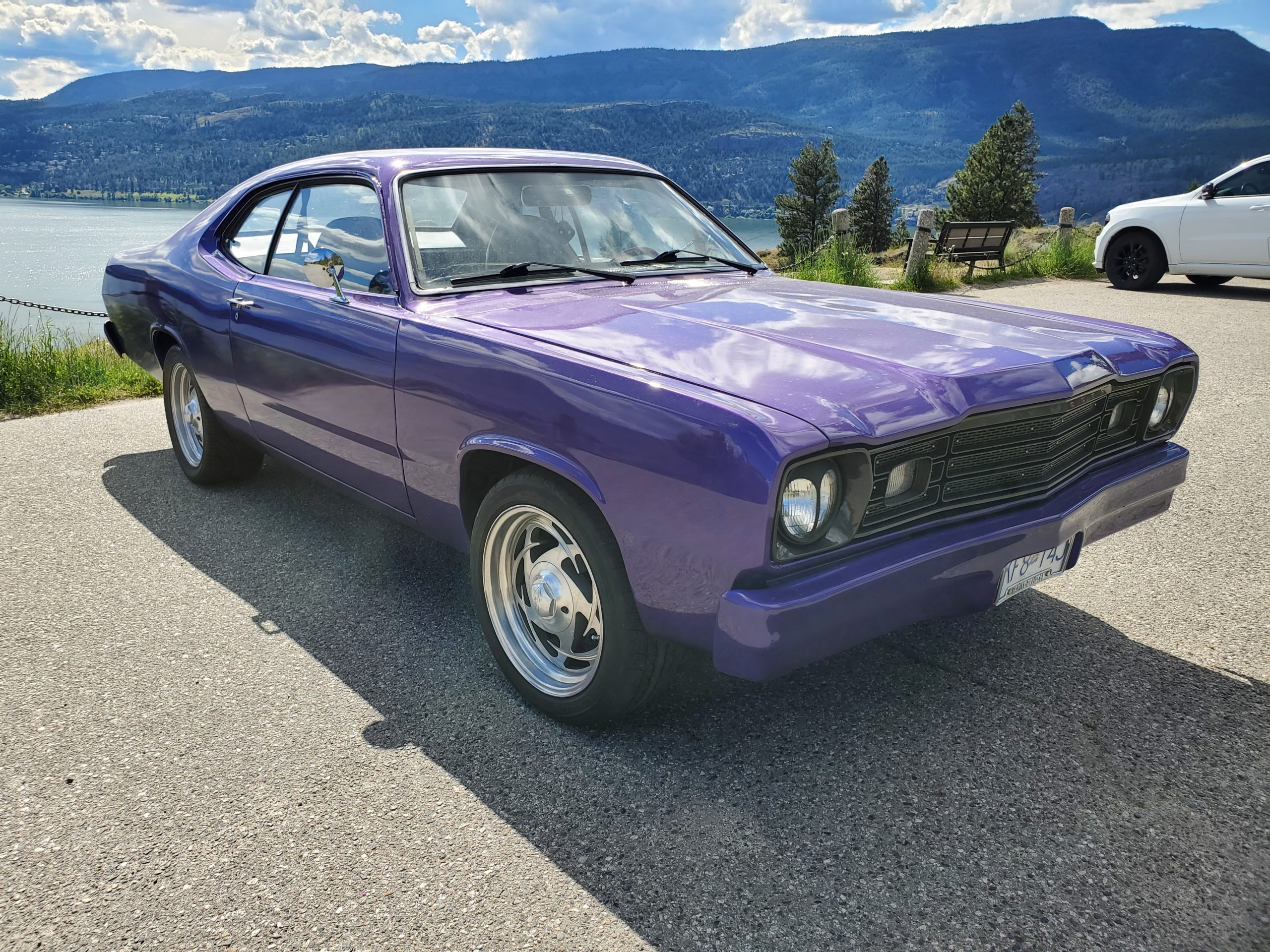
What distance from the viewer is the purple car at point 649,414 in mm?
1990

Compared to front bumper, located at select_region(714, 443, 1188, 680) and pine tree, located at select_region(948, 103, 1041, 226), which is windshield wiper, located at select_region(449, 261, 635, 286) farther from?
pine tree, located at select_region(948, 103, 1041, 226)

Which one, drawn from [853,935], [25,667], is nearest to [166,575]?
[25,667]

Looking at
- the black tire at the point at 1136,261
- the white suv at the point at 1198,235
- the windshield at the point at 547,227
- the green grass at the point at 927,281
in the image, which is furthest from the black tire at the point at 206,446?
the black tire at the point at 1136,261

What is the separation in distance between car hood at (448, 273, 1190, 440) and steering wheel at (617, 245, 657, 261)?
0.20 m

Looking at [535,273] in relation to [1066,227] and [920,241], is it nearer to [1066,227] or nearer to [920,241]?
[920,241]

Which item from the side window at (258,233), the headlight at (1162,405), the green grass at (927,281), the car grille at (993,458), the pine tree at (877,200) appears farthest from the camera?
the pine tree at (877,200)

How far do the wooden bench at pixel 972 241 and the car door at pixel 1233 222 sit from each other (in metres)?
2.66

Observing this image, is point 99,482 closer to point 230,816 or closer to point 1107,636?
point 230,816

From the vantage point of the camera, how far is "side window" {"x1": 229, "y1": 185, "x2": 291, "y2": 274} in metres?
3.85

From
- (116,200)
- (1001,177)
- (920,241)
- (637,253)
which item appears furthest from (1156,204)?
(116,200)

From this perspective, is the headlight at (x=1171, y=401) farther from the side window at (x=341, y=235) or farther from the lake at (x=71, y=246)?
the lake at (x=71, y=246)

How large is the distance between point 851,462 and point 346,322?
186 centimetres

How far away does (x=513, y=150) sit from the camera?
360 cm

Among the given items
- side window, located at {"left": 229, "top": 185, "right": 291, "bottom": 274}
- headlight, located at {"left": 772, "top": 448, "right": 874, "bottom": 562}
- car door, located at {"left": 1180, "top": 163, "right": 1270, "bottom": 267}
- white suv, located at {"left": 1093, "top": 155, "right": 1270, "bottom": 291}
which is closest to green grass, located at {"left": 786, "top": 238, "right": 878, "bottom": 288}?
white suv, located at {"left": 1093, "top": 155, "right": 1270, "bottom": 291}
